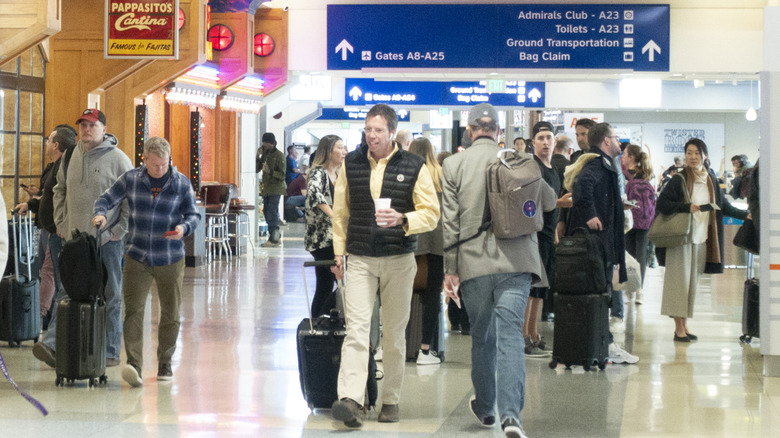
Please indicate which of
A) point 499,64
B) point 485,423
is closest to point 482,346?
point 485,423

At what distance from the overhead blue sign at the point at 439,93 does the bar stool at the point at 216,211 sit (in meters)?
5.79

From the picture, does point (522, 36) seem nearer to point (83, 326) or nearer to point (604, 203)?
point (604, 203)

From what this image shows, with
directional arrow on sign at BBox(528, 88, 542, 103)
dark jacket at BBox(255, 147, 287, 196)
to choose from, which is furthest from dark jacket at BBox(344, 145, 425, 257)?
directional arrow on sign at BBox(528, 88, 542, 103)

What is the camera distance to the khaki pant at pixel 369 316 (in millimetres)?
5898

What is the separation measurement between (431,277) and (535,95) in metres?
15.0

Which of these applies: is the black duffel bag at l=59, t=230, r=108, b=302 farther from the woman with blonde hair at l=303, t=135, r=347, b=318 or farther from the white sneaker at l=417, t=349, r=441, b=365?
the white sneaker at l=417, t=349, r=441, b=365

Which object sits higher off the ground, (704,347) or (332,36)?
(332,36)

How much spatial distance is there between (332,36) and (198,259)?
3.93m

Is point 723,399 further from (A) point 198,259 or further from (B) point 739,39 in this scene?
(A) point 198,259

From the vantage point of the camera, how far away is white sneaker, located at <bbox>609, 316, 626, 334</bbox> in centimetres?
998

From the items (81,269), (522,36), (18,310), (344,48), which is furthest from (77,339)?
(522,36)

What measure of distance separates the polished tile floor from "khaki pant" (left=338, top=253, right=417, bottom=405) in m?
0.28

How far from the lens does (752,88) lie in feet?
87.7

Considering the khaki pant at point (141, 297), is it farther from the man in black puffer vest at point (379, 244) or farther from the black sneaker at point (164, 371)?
the man in black puffer vest at point (379, 244)
